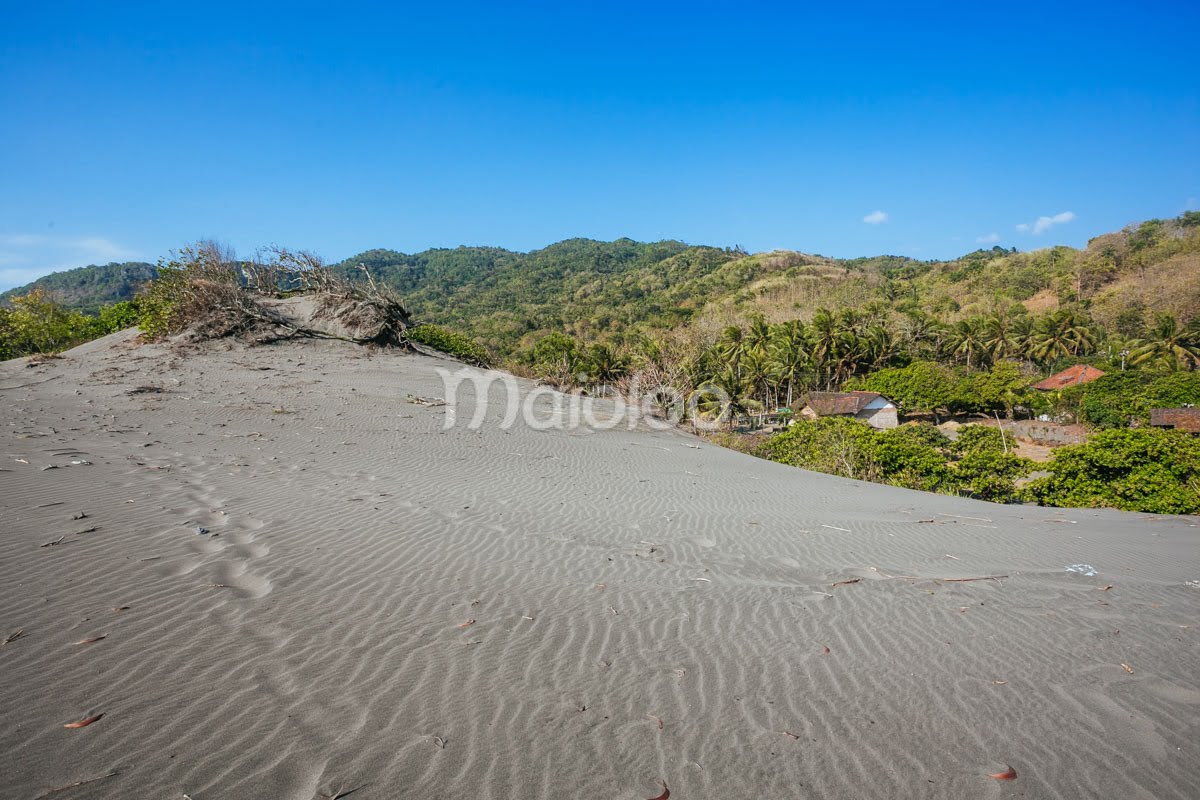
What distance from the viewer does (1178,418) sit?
101 ft

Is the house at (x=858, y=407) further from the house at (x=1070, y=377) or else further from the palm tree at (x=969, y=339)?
the palm tree at (x=969, y=339)

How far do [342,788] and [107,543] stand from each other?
11.6 ft

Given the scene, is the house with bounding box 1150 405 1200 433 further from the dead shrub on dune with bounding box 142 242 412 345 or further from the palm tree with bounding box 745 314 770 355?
the dead shrub on dune with bounding box 142 242 412 345

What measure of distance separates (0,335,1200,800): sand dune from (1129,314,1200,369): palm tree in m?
60.0

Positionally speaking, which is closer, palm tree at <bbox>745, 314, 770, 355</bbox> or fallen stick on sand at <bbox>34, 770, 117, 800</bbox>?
fallen stick on sand at <bbox>34, 770, 117, 800</bbox>

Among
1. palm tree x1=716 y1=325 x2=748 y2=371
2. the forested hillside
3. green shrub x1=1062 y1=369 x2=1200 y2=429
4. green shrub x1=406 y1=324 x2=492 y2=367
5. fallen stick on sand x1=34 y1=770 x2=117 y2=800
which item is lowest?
fallen stick on sand x1=34 y1=770 x2=117 y2=800

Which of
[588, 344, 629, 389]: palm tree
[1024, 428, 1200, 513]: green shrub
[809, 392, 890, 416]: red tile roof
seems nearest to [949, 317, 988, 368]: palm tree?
[809, 392, 890, 416]: red tile roof

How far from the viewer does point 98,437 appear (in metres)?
8.14

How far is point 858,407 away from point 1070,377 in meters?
22.6

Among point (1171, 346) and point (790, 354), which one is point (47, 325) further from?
point (1171, 346)

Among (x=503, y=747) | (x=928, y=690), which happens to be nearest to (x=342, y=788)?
(x=503, y=747)

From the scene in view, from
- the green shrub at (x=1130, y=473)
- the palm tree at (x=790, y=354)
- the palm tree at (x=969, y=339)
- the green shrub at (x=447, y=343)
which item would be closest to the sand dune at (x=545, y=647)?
the green shrub at (x=1130, y=473)

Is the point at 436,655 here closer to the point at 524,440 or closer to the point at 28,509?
the point at 28,509

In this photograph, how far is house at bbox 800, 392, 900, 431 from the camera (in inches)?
1694
